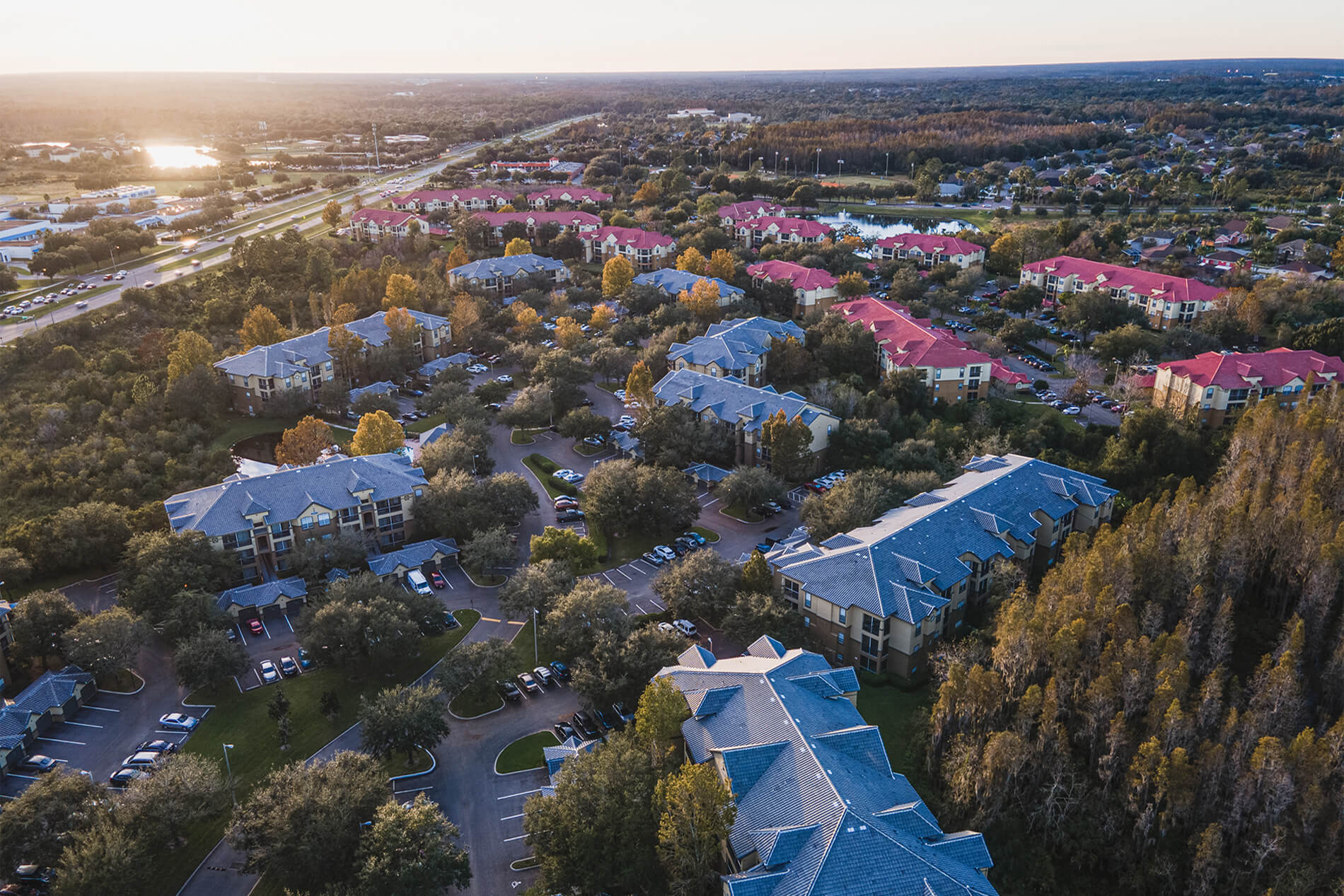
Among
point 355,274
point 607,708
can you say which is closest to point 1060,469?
point 607,708

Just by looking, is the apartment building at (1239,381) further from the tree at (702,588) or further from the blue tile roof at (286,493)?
the blue tile roof at (286,493)

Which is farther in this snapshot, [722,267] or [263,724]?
[722,267]

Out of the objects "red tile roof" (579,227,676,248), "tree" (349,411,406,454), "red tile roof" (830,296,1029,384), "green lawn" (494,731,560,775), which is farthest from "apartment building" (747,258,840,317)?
"green lawn" (494,731,560,775)

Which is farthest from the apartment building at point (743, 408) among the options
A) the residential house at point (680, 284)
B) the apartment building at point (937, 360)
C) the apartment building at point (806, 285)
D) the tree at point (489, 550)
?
the apartment building at point (806, 285)

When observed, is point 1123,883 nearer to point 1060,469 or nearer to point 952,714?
point 952,714

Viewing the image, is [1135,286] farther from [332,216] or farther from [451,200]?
[332,216]

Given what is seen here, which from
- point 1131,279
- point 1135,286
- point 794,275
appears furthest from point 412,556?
point 1131,279

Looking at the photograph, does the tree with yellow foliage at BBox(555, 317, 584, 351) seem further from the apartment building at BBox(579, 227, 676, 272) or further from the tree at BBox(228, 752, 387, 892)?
the tree at BBox(228, 752, 387, 892)
